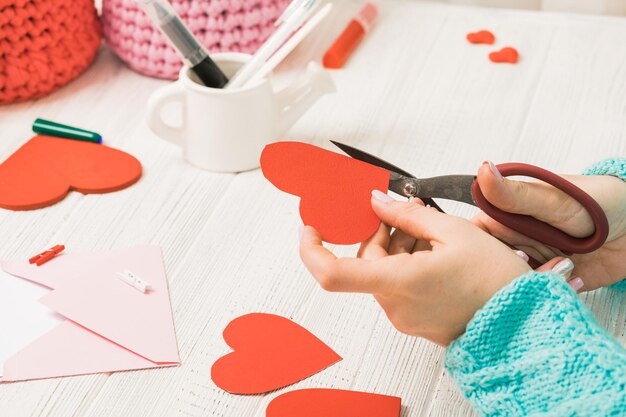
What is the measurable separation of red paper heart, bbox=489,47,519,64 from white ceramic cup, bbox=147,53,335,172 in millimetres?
222

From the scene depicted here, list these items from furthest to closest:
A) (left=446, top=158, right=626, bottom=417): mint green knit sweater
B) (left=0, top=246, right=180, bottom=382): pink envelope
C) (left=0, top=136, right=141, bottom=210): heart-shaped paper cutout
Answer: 1. (left=0, top=136, right=141, bottom=210): heart-shaped paper cutout
2. (left=0, top=246, right=180, bottom=382): pink envelope
3. (left=446, top=158, right=626, bottom=417): mint green knit sweater

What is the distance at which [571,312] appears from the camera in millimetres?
437

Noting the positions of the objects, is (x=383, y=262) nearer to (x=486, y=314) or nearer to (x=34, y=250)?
(x=486, y=314)

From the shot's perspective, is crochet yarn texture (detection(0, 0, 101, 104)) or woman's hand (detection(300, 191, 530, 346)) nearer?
woman's hand (detection(300, 191, 530, 346))

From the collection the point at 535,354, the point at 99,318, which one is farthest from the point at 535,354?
the point at 99,318

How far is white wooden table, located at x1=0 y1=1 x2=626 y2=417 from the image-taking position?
1.69ft

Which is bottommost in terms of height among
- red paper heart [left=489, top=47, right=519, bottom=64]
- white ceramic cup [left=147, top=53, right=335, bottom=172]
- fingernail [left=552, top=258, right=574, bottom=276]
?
red paper heart [left=489, top=47, right=519, bottom=64]

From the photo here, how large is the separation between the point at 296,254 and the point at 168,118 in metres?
0.24

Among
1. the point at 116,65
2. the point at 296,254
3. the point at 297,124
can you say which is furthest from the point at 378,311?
the point at 116,65

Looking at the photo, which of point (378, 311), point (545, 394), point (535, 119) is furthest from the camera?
point (535, 119)

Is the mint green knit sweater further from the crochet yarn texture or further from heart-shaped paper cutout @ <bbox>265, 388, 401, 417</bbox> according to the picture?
the crochet yarn texture

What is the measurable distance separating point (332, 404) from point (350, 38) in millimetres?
489

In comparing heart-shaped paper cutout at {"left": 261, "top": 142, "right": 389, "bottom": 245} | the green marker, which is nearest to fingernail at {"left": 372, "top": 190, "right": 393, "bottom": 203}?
heart-shaped paper cutout at {"left": 261, "top": 142, "right": 389, "bottom": 245}

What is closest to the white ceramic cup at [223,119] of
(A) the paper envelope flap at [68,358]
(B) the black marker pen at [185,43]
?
(B) the black marker pen at [185,43]
